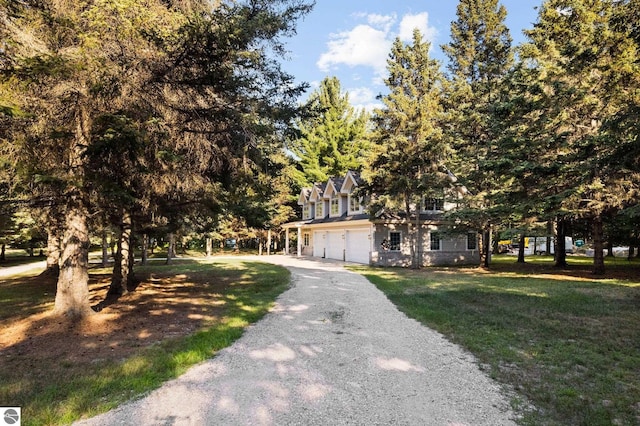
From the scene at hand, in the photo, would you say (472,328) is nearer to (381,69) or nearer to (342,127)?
(381,69)

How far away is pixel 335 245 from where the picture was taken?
90.6 feet

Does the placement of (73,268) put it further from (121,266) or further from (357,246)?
(357,246)

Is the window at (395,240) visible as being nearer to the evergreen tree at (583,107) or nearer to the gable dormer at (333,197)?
the gable dormer at (333,197)

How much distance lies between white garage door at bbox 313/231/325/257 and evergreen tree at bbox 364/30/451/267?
1003cm

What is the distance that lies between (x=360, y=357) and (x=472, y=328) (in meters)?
2.98

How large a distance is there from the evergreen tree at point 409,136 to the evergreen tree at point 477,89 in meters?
1.78

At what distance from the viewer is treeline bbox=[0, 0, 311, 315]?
18.4ft

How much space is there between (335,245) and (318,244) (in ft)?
10.5

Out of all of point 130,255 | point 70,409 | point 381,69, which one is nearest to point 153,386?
point 70,409

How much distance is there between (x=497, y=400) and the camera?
4.08m

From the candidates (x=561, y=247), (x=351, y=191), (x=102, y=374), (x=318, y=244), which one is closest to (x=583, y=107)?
(x=561, y=247)

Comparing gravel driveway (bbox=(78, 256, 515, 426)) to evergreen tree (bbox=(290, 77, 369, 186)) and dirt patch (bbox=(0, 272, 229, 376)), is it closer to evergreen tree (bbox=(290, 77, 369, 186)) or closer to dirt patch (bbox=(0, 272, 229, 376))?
dirt patch (bbox=(0, 272, 229, 376))

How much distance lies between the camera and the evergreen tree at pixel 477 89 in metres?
19.3

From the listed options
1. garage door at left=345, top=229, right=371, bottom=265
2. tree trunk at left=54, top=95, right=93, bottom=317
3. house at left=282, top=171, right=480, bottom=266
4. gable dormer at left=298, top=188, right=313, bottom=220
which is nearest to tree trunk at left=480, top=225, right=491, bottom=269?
house at left=282, top=171, right=480, bottom=266
